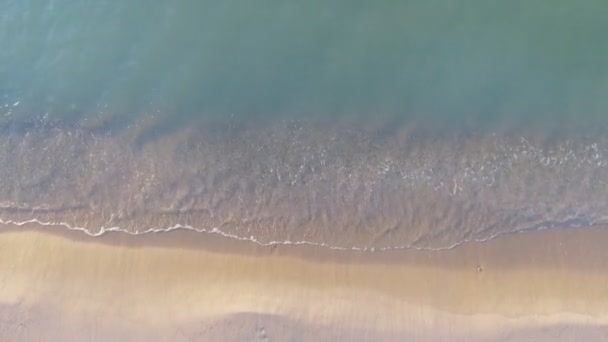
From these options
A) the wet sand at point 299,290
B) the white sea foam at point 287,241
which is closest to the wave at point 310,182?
the white sea foam at point 287,241

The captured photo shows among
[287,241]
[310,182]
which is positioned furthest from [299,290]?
[310,182]

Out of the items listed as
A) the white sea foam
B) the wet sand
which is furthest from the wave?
the wet sand

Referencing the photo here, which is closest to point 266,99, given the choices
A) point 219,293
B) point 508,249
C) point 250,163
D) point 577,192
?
point 250,163

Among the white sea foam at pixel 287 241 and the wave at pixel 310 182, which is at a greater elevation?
the wave at pixel 310 182

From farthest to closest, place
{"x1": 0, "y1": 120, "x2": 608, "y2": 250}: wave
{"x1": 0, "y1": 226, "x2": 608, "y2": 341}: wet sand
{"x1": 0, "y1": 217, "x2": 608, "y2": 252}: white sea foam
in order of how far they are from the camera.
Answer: {"x1": 0, "y1": 120, "x2": 608, "y2": 250}: wave
{"x1": 0, "y1": 217, "x2": 608, "y2": 252}: white sea foam
{"x1": 0, "y1": 226, "x2": 608, "y2": 341}: wet sand

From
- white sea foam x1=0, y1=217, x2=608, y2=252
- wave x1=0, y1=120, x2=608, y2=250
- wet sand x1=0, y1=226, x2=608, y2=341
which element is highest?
wave x1=0, y1=120, x2=608, y2=250

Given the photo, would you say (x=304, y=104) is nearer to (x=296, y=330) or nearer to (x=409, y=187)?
(x=409, y=187)

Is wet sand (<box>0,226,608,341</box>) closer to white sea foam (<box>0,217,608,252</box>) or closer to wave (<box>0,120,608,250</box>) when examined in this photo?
white sea foam (<box>0,217,608,252</box>)

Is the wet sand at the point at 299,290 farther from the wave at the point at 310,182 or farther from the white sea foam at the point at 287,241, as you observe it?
the wave at the point at 310,182
